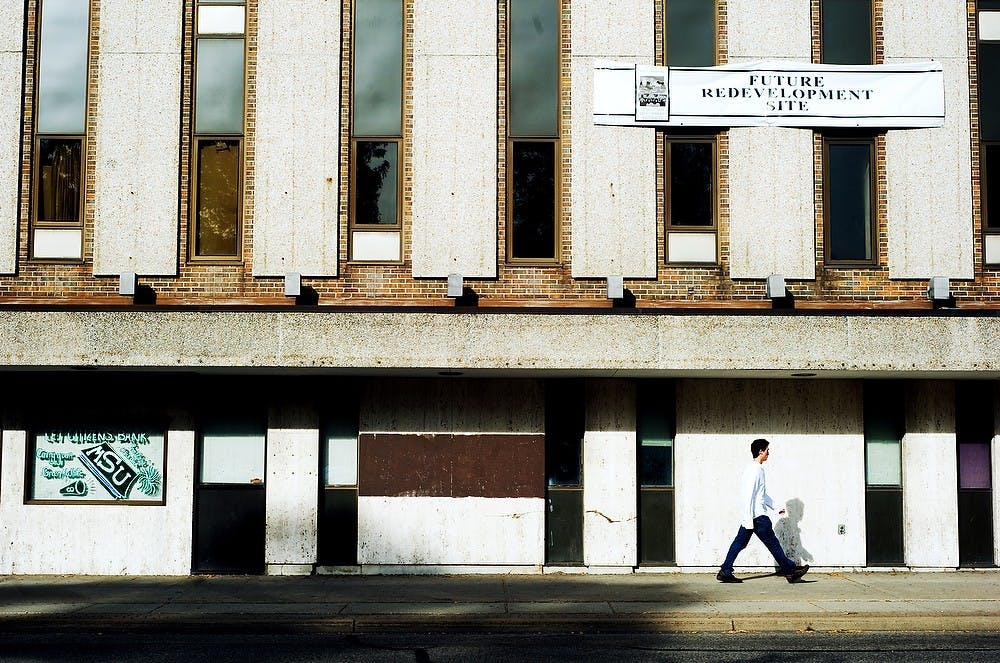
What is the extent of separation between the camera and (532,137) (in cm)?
1395

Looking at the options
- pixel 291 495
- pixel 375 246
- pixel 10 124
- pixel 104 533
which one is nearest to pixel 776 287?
pixel 375 246

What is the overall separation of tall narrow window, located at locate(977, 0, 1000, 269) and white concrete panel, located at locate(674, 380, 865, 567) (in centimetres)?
258

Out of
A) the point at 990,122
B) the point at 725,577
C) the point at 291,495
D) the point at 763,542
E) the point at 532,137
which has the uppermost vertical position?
the point at 990,122

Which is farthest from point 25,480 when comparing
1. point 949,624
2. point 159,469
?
point 949,624

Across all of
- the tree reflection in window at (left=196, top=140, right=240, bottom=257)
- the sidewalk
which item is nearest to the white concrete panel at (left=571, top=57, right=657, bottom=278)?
the sidewalk

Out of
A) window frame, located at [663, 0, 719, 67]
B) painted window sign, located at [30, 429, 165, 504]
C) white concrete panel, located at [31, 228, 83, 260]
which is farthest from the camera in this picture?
painted window sign, located at [30, 429, 165, 504]

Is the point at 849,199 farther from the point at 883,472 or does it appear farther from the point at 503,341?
the point at 503,341

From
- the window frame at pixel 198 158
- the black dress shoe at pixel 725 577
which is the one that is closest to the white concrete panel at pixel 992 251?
the black dress shoe at pixel 725 577

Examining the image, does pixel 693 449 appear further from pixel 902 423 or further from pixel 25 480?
pixel 25 480

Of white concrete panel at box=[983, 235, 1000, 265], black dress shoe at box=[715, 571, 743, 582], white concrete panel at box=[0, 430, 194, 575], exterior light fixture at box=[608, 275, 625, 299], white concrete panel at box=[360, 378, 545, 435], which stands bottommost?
black dress shoe at box=[715, 571, 743, 582]

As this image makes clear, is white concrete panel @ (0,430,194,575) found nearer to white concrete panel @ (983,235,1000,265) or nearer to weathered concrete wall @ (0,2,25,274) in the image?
weathered concrete wall @ (0,2,25,274)

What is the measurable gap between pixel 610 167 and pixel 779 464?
4505 millimetres

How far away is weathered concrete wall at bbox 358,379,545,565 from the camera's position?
1420 cm

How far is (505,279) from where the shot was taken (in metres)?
13.8
